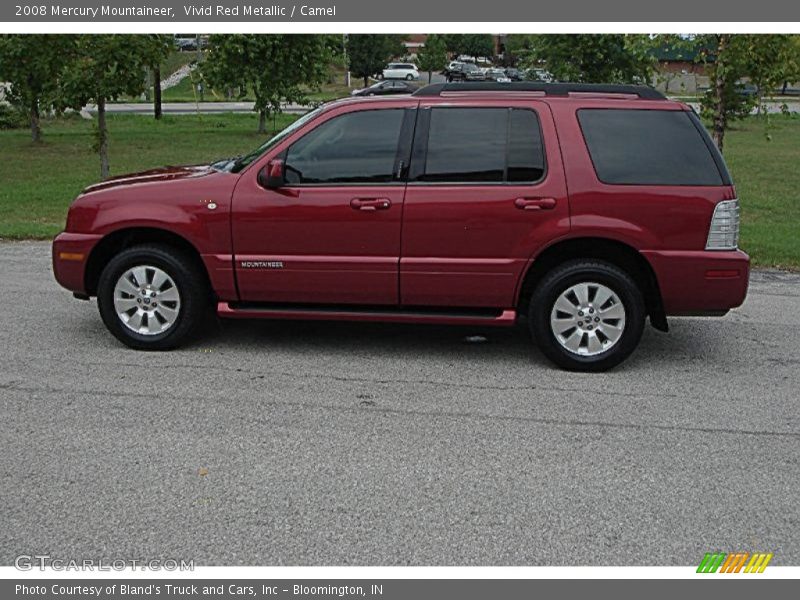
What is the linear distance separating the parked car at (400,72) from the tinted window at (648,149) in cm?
5616

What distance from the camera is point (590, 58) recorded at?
55.6 feet

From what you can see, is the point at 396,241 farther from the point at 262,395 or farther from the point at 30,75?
the point at 30,75

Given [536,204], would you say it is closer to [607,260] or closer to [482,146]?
[482,146]

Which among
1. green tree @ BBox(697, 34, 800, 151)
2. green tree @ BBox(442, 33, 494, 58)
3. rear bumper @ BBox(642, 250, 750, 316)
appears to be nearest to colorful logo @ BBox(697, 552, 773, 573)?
rear bumper @ BBox(642, 250, 750, 316)

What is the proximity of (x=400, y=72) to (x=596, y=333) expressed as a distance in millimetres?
59893

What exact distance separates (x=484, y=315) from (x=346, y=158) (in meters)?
1.46

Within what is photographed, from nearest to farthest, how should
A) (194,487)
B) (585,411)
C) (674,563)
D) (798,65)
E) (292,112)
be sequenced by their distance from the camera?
(674,563), (194,487), (585,411), (798,65), (292,112)

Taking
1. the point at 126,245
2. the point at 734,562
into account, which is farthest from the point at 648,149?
the point at 126,245

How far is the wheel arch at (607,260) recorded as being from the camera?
21.8 ft

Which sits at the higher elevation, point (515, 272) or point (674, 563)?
point (515, 272)

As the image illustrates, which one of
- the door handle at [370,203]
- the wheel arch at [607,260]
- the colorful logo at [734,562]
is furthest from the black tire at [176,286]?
the colorful logo at [734,562]

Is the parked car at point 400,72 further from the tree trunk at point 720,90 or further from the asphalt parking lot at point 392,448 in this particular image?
the asphalt parking lot at point 392,448

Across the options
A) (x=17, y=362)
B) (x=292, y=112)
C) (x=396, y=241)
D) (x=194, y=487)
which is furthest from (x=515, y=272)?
(x=292, y=112)

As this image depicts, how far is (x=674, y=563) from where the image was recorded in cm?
400
